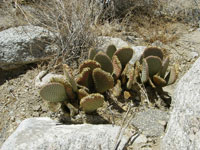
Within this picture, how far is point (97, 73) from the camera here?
5.77ft

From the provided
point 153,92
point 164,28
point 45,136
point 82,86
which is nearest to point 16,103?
point 82,86

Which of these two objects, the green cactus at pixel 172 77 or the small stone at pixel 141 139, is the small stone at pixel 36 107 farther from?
the green cactus at pixel 172 77

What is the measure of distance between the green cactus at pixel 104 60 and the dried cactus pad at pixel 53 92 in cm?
43

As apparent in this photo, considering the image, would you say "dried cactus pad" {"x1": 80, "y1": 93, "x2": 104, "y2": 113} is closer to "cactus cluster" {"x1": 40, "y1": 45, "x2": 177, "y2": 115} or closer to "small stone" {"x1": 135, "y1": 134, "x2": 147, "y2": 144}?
"cactus cluster" {"x1": 40, "y1": 45, "x2": 177, "y2": 115}

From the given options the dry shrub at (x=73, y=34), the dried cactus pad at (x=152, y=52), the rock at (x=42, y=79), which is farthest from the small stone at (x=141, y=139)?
the dry shrub at (x=73, y=34)

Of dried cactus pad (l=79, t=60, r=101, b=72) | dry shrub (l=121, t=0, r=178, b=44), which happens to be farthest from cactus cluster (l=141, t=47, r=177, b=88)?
dry shrub (l=121, t=0, r=178, b=44)

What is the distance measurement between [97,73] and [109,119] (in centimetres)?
39

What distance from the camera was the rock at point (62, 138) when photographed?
4.35ft

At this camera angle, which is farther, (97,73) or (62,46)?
(62,46)

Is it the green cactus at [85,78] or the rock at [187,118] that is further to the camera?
the green cactus at [85,78]

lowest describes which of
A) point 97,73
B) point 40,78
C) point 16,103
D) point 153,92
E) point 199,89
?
point 16,103

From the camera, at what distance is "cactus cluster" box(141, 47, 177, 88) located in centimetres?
193

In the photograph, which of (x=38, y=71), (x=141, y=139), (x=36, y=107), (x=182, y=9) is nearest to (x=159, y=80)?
(x=141, y=139)

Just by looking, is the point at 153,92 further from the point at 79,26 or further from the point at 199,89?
the point at 79,26
